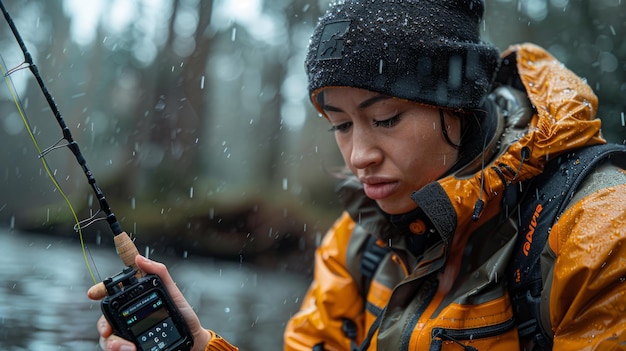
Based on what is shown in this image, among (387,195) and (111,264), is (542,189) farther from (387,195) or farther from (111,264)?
(111,264)

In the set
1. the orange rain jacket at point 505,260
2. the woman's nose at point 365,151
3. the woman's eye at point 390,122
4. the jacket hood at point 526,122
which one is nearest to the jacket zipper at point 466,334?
the orange rain jacket at point 505,260

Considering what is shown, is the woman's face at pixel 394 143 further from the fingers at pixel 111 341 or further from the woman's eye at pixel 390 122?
the fingers at pixel 111 341

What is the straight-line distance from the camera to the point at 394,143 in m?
2.34

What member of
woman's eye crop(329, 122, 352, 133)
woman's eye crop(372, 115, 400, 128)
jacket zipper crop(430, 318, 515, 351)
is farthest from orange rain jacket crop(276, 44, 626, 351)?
woman's eye crop(329, 122, 352, 133)

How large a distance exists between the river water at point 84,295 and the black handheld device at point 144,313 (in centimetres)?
293

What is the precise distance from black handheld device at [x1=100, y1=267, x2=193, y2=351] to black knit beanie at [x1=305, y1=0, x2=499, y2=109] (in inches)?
41.7

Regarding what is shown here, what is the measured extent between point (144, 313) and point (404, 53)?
138 centimetres

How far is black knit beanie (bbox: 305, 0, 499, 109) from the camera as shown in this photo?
235cm

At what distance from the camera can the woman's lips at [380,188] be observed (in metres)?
2.41

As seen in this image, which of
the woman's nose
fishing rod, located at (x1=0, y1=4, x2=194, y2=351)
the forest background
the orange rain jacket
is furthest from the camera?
the forest background

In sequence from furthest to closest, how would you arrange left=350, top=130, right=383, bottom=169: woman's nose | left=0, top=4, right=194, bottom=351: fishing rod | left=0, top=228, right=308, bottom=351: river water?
left=0, top=228, right=308, bottom=351: river water → left=350, top=130, right=383, bottom=169: woman's nose → left=0, top=4, right=194, bottom=351: fishing rod

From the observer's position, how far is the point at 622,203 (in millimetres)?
1928

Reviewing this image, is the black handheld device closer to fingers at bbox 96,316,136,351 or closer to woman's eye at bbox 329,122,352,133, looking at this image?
fingers at bbox 96,316,136,351

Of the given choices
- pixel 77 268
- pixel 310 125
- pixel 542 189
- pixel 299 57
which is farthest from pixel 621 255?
pixel 310 125
